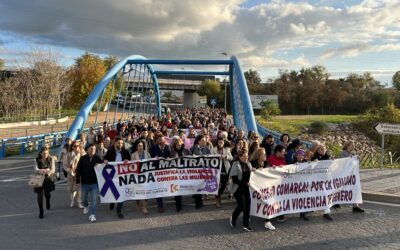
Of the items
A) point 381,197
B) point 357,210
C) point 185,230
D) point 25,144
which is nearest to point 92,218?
point 185,230

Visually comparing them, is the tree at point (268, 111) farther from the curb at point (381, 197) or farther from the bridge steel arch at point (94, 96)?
the curb at point (381, 197)

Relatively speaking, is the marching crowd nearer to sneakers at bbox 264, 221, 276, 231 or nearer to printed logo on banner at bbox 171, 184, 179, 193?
sneakers at bbox 264, 221, 276, 231

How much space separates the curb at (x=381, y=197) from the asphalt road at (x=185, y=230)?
343mm

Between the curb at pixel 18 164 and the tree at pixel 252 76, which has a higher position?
the tree at pixel 252 76

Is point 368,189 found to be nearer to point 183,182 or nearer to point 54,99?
point 183,182

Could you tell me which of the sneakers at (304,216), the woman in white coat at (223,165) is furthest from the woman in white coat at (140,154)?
the sneakers at (304,216)

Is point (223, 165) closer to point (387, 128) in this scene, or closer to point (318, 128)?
point (387, 128)

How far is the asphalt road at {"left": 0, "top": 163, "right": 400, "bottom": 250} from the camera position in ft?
19.9

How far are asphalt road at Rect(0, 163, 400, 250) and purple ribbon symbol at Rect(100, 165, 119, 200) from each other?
1.62ft

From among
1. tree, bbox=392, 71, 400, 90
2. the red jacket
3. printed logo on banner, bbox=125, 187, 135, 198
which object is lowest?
printed logo on banner, bbox=125, 187, 135, 198

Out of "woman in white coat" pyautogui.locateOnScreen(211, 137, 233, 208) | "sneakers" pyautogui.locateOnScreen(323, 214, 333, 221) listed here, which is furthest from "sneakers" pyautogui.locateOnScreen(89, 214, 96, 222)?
"sneakers" pyautogui.locateOnScreen(323, 214, 333, 221)

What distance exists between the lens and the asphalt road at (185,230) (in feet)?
19.9

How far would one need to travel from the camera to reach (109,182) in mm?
7781

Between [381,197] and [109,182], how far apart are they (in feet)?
21.7
